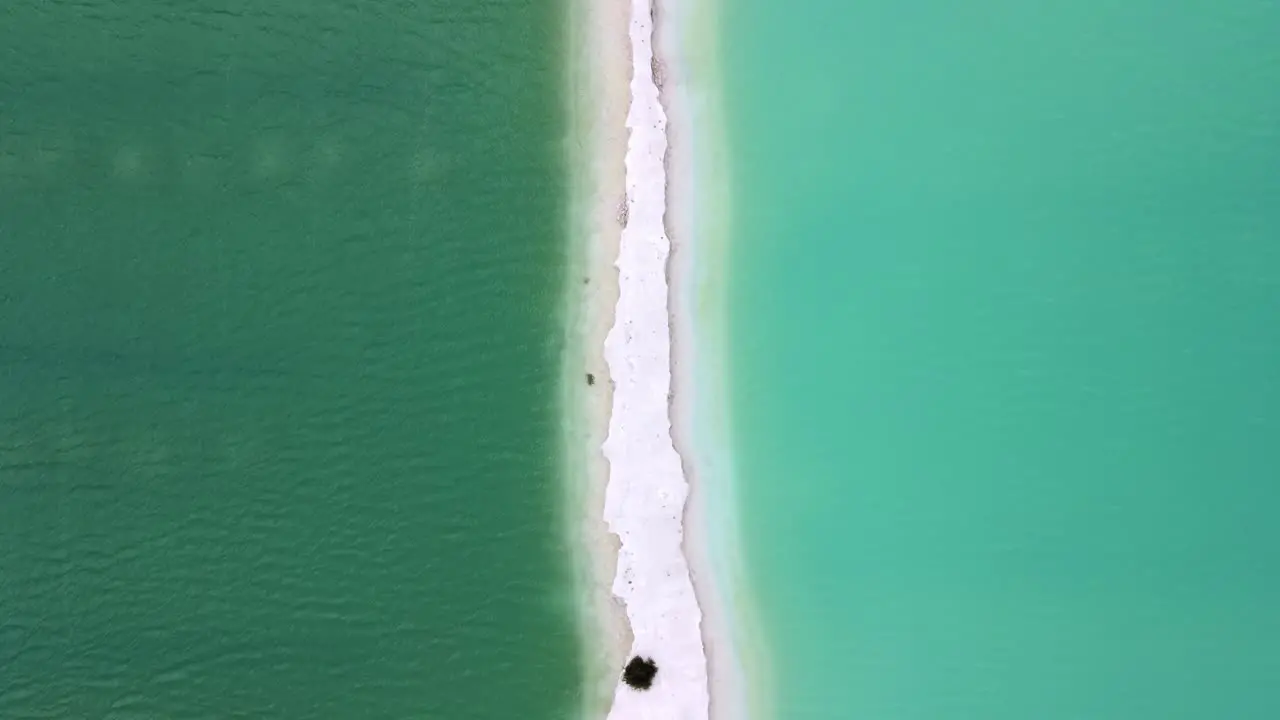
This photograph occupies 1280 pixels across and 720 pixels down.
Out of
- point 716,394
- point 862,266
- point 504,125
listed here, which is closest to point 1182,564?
point 862,266

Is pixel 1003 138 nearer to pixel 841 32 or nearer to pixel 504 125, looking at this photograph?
pixel 841 32

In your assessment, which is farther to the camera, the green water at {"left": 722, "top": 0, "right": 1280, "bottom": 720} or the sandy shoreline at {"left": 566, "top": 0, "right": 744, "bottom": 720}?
the sandy shoreline at {"left": 566, "top": 0, "right": 744, "bottom": 720}

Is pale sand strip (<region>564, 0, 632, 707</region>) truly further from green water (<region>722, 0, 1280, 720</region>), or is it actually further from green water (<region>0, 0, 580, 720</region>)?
green water (<region>722, 0, 1280, 720</region>)

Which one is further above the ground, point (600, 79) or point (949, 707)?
point (600, 79)

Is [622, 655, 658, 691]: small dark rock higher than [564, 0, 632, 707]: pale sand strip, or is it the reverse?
[564, 0, 632, 707]: pale sand strip

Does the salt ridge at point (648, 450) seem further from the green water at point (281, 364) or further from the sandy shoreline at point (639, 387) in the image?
the green water at point (281, 364)

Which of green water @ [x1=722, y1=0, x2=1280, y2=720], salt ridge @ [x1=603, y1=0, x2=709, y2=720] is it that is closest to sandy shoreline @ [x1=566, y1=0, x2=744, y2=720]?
salt ridge @ [x1=603, y1=0, x2=709, y2=720]

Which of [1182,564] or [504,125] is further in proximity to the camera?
[504,125]
